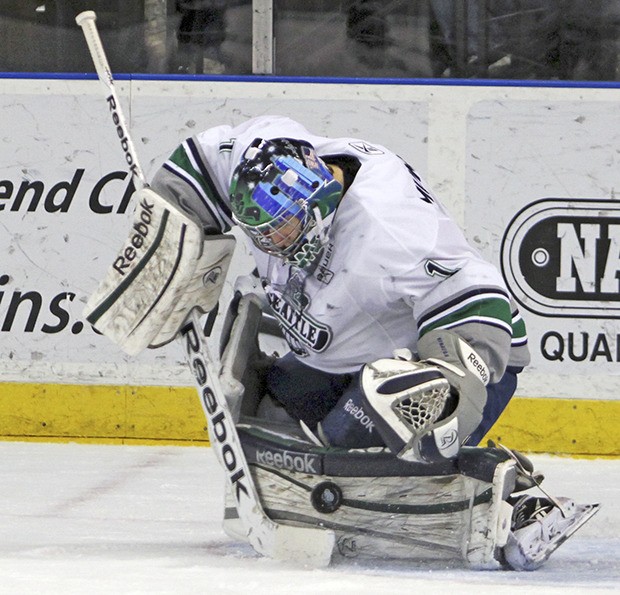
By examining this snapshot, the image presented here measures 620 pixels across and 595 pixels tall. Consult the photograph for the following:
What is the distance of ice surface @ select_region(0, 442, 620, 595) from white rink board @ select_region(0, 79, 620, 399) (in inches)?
11.6

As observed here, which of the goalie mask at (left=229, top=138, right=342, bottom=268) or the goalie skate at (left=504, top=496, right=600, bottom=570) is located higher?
the goalie mask at (left=229, top=138, right=342, bottom=268)

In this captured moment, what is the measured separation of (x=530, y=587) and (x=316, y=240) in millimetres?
735

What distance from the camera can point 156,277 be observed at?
8.70ft

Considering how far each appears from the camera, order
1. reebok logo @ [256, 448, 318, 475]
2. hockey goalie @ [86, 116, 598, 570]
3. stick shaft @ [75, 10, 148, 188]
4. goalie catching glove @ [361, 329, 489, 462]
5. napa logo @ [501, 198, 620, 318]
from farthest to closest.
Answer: napa logo @ [501, 198, 620, 318] → stick shaft @ [75, 10, 148, 188] → reebok logo @ [256, 448, 318, 475] → hockey goalie @ [86, 116, 598, 570] → goalie catching glove @ [361, 329, 489, 462]

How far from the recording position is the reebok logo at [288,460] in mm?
2568

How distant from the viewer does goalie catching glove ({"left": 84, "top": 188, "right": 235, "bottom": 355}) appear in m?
2.64

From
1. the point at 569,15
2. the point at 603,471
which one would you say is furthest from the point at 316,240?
the point at 569,15

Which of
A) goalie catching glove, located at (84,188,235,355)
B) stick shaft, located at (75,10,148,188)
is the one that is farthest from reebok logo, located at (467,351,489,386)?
stick shaft, located at (75,10,148,188)

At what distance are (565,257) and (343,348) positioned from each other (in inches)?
63.0

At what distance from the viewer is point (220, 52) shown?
4.29 metres

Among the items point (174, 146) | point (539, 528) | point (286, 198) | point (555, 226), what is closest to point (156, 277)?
point (286, 198)

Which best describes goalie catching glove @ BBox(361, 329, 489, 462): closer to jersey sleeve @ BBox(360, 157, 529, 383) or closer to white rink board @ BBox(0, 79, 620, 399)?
jersey sleeve @ BBox(360, 157, 529, 383)

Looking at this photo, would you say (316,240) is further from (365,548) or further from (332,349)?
(365,548)

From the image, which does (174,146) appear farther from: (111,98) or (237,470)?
(237,470)
